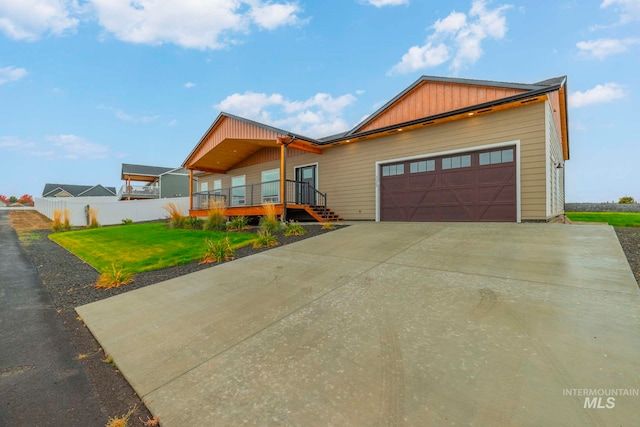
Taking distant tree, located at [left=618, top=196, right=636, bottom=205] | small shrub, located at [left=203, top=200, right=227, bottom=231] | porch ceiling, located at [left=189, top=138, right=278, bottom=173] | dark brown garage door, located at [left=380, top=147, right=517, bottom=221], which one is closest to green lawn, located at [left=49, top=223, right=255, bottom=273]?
small shrub, located at [left=203, top=200, right=227, bottom=231]

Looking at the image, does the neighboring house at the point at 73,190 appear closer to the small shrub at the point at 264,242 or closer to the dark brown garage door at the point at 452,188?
the small shrub at the point at 264,242

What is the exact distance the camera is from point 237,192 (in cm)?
1658

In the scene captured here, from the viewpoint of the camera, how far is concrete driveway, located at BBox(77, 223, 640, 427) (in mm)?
1715

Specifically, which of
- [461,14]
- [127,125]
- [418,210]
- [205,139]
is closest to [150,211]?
[205,139]

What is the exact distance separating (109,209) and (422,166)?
21931mm

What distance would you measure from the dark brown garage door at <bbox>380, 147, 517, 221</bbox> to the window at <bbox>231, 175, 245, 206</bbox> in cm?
865

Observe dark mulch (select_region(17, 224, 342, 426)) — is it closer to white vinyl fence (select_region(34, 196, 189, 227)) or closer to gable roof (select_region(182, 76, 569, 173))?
gable roof (select_region(182, 76, 569, 173))

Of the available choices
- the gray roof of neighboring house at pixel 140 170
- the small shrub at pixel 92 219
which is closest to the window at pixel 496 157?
the small shrub at pixel 92 219

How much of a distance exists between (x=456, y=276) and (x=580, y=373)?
7.04 ft

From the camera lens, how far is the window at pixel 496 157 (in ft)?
27.5

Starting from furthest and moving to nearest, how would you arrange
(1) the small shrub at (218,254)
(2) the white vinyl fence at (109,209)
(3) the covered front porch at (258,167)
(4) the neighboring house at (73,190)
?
(4) the neighboring house at (73,190) < (2) the white vinyl fence at (109,209) < (3) the covered front porch at (258,167) < (1) the small shrub at (218,254)

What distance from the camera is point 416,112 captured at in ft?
35.3

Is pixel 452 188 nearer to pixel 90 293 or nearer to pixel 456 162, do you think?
pixel 456 162

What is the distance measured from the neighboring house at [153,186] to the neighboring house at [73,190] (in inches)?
836
